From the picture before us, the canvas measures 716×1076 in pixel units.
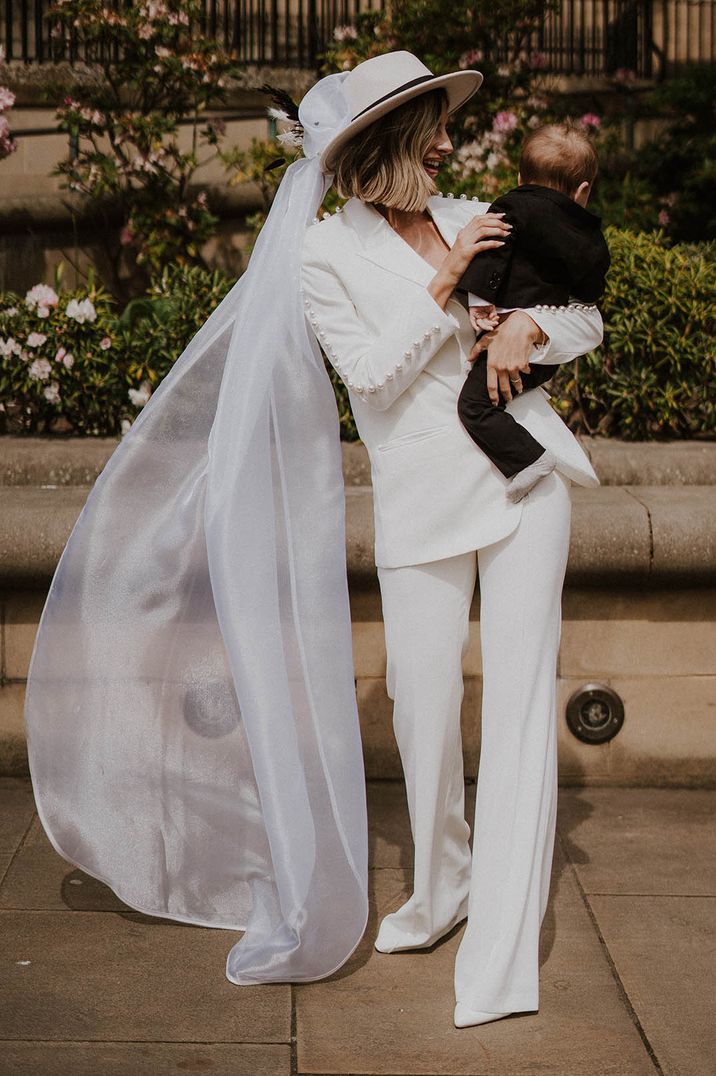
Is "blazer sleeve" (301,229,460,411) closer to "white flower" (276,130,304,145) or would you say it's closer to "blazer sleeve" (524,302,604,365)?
"blazer sleeve" (524,302,604,365)

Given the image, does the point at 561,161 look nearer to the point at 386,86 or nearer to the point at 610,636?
the point at 386,86

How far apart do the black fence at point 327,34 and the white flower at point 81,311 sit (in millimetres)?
5165

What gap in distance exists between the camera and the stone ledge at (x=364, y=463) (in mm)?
5367

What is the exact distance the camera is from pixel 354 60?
7969mm

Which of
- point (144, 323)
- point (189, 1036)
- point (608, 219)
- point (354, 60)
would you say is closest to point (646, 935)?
point (189, 1036)

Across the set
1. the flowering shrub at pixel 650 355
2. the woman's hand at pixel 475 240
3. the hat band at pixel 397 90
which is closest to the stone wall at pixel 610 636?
the flowering shrub at pixel 650 355

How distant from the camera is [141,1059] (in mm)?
2881

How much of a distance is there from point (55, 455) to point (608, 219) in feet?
11.8

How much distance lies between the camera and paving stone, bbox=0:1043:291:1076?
9.27 feet

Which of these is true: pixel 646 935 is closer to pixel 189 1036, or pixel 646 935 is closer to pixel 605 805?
pixel 605 805

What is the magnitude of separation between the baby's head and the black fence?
7847 millimetres

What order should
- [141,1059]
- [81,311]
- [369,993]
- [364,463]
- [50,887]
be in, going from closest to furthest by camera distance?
[141,1059], [369,993], [50,887], [364,463], [81,311]

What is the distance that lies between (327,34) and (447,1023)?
9910 mm

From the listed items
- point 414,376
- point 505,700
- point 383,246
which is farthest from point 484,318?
point 505,700
